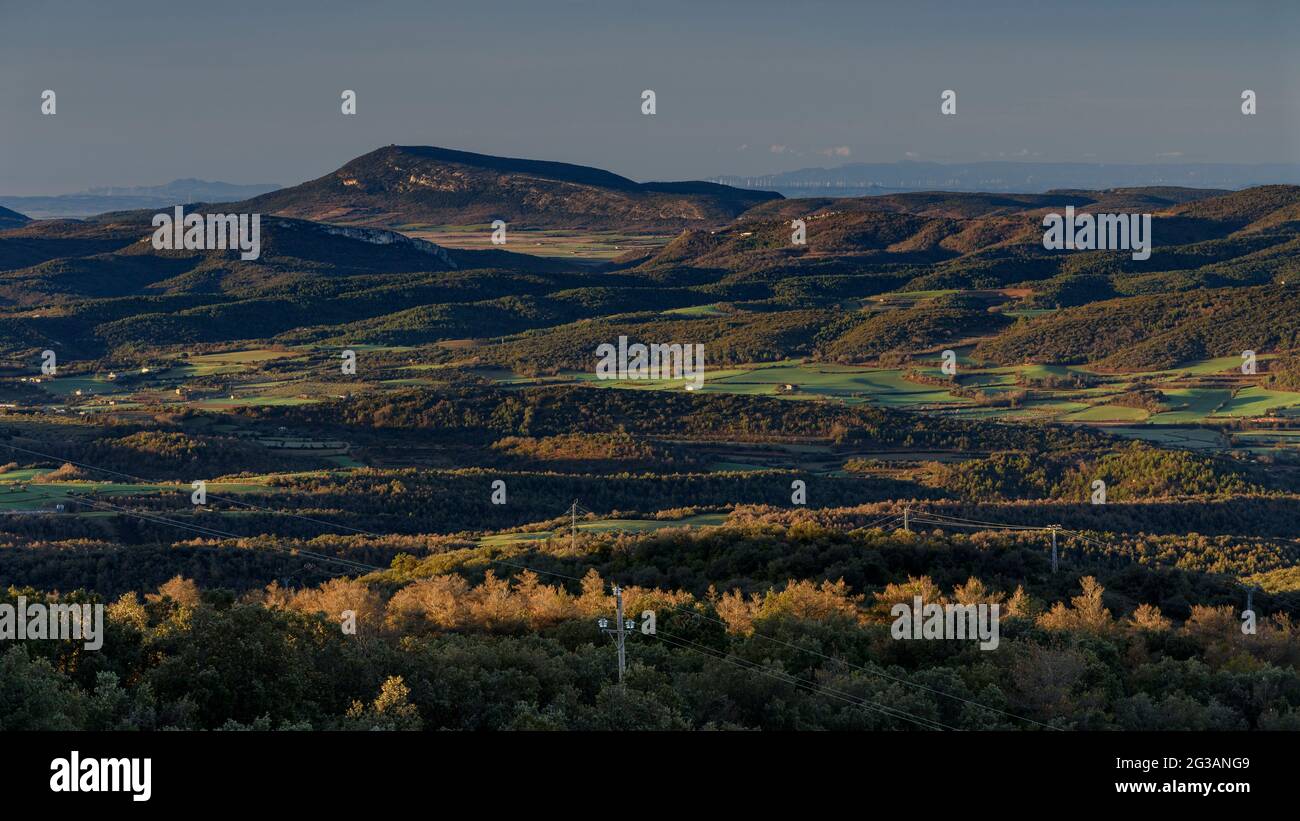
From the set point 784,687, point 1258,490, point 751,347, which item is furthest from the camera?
point 751,347

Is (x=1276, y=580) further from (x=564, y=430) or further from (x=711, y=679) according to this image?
(x=564, y=430)

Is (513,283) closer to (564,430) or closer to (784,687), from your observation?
(564,430)

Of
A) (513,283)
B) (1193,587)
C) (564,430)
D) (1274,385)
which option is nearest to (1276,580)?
(1193,587)

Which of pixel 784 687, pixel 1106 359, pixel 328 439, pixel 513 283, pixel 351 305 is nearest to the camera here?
pixel 784 687

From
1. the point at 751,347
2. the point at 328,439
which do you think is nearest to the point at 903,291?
the point at 751,347

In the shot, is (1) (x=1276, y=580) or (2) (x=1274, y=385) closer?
(1) (x=1276, y=580)

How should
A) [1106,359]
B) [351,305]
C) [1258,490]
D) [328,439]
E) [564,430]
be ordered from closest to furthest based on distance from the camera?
[1258,490] → [328,439] → [564,430] → [1106,359] → [351,305]

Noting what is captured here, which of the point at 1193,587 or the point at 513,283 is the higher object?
the point at 513,283
